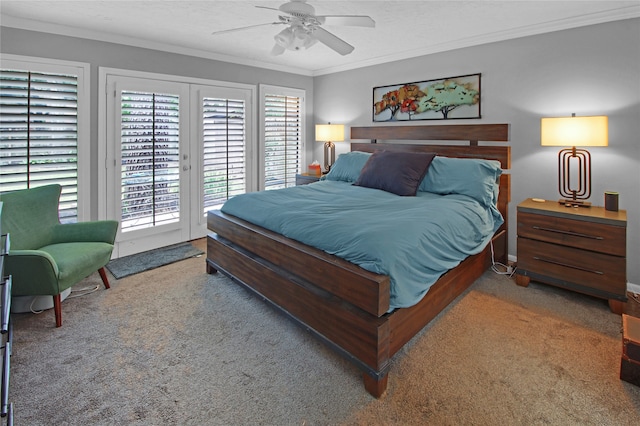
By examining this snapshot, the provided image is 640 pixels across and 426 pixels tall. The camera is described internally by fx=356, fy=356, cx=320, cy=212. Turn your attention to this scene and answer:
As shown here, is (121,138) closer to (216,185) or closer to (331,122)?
(216,185)

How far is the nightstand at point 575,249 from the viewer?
8.83 feet

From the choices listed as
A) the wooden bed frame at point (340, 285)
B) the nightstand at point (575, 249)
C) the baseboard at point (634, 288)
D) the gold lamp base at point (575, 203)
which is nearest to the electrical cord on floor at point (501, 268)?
the wooden bed frame at point (340, 285)

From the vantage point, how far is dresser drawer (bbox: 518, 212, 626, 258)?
268 cm

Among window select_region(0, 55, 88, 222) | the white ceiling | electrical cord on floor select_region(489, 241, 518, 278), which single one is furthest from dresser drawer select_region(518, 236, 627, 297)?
window select_region(0, 55, 88, 222)

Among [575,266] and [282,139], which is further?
[282,139]

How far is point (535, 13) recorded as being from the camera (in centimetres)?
307

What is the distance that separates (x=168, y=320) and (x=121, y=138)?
226 cm

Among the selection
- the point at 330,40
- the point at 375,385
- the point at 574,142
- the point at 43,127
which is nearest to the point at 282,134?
the point at 330,40

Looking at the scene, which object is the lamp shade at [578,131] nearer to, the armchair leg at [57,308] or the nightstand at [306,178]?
the nightstand at [306,178]

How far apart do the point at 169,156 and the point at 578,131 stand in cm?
412

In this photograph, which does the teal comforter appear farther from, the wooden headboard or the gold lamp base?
the wooden headboard

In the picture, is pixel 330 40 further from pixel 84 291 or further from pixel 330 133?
pixel 84 291

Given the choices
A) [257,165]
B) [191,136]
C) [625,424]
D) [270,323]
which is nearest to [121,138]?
[191,136]

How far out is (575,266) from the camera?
9.45ft
